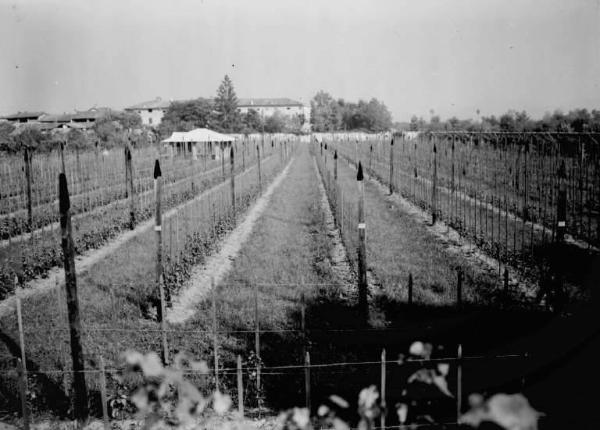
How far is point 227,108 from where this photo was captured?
282 ft

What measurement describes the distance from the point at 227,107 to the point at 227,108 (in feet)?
0.55

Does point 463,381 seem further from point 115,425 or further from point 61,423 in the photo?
point 61,423

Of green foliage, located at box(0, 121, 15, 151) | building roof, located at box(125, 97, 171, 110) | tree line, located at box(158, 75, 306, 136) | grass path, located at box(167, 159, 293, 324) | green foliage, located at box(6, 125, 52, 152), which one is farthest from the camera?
building roof, located at box(125, 97, 171, 110)

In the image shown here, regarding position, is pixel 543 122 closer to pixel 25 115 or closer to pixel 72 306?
pixel 72 306

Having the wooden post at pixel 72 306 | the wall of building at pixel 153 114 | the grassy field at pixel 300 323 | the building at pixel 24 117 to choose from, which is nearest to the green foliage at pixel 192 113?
the building at pixel 24 117

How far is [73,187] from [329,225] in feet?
41.9

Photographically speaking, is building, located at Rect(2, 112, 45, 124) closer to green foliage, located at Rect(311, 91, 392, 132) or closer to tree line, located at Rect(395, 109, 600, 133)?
green foliage, located at Rect(311, 91, 392, 132)

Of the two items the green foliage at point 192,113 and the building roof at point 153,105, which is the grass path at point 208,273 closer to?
the green foliage at point 192,113

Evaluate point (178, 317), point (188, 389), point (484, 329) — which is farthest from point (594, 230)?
point (188, 389)

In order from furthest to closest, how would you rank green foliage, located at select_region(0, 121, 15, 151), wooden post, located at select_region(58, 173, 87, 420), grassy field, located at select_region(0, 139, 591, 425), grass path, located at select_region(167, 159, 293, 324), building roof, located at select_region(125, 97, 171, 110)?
building roof, located at select_region(125, 97, 171, 110), green foliage, located at select_region(0, 121, 15, 151), grass path, located at select_region(167, 159, 293, 324), grassy field, located at select_region(0, 139, 591, 425), wooden post, located at select_region(58, 173, 87, 420)

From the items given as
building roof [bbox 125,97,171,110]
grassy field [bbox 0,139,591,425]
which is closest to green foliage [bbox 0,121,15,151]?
grassy field [bbox 0,139,591,425]

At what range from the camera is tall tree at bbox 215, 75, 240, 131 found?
84875 millimetres

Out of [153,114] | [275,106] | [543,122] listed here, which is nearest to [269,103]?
[275,106]

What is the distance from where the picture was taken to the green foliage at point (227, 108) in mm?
84812
